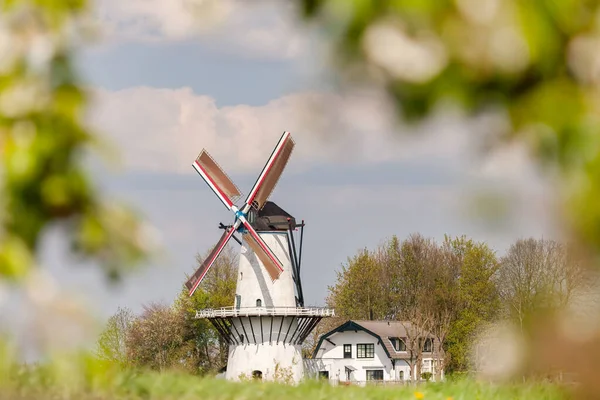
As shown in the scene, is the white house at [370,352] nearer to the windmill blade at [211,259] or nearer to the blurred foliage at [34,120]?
the windmill blade at [211,259]

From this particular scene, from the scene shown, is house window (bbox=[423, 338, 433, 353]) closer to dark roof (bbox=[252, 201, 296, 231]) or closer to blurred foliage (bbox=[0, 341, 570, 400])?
dark roof (bbox=[252, 201, 296, 231])

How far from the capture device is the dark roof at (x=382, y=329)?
4569cm

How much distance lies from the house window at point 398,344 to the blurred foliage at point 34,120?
4599 centimetres

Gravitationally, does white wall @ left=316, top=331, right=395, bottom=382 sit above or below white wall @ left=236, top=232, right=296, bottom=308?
below

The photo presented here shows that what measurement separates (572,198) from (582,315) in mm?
490

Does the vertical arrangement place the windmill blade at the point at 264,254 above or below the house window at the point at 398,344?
above

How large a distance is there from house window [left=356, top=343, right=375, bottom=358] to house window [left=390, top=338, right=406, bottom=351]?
1.24 m

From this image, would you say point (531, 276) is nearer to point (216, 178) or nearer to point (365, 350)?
point (216, 178)

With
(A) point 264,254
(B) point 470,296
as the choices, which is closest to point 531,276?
(A) point 264,254

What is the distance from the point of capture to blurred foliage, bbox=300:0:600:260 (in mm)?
1072

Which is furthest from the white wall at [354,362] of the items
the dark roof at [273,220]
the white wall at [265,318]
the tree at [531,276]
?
the dark roof at [273,220]

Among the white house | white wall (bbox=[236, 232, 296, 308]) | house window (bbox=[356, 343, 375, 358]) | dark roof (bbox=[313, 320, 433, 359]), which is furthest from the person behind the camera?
house window (bbox=[356, 343, 375, 358])

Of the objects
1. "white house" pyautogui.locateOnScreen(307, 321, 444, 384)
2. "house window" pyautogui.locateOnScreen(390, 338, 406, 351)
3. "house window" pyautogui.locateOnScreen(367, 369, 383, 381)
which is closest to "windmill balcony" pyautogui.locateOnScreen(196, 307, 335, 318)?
"white house" pyautogui.locateOnScreen(307, 321, 444, 384)

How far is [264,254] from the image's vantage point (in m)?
30.8
